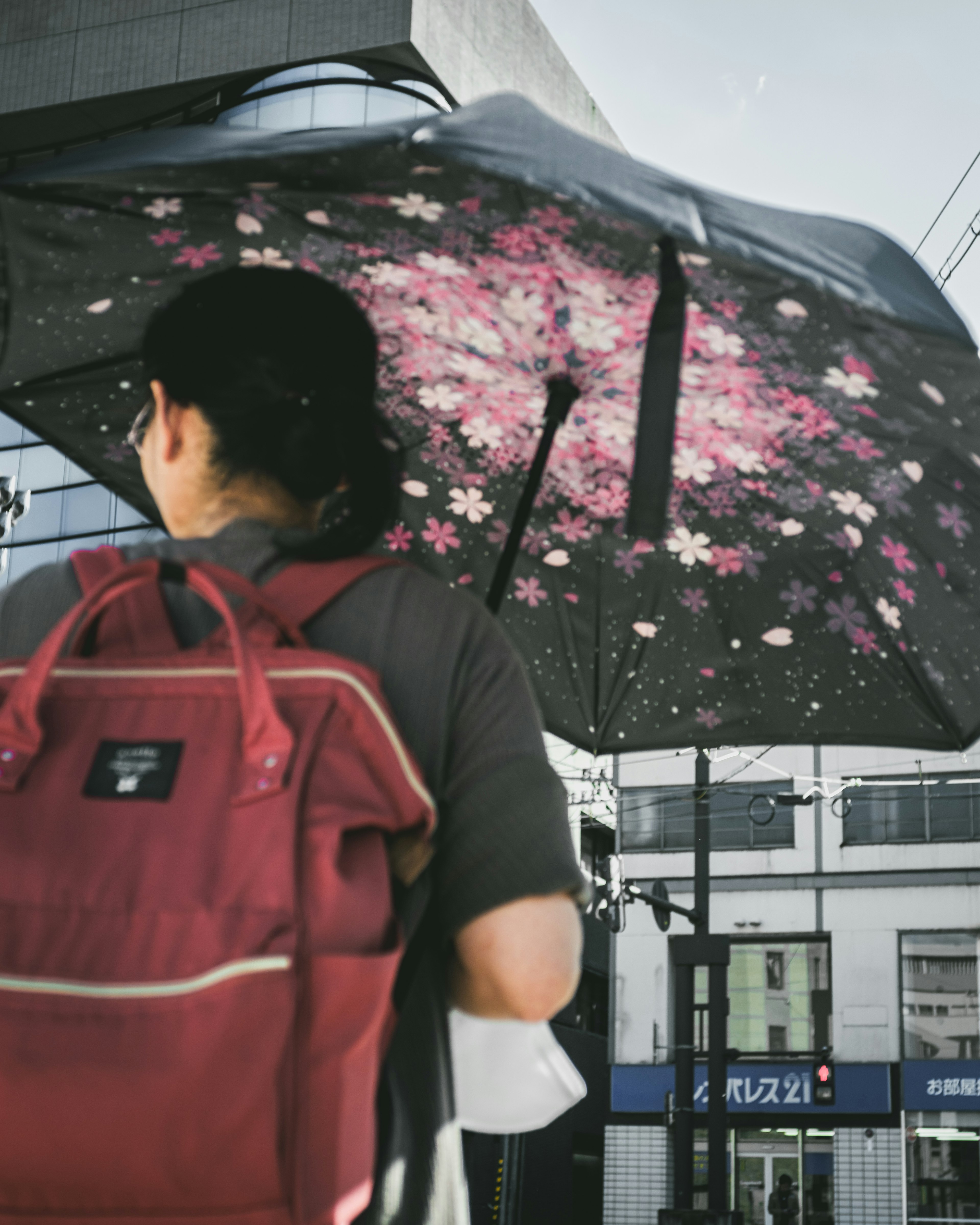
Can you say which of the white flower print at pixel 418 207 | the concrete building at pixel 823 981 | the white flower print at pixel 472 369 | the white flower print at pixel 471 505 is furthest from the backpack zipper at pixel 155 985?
the concrete building at pixel 823 981

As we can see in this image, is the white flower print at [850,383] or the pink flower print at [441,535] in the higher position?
the white flower print at [850,383]

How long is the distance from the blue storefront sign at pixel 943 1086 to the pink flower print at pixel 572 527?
24222 millimetres

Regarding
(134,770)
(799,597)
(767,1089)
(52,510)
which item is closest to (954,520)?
(799,597)

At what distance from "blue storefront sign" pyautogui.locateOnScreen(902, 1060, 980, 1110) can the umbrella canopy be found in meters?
→ 23.8

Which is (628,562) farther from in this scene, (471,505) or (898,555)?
(898,555)

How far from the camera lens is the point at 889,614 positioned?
115 inches

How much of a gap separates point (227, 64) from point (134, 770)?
935 inches

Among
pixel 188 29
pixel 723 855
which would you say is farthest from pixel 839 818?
pixel 188 29

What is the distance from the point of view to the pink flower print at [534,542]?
302cm

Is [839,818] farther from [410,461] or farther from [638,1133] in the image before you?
[410,461]

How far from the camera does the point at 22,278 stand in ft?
8.30

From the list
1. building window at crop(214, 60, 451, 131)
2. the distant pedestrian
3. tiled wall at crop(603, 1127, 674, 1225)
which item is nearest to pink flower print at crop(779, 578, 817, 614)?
building window at crop(214, 60, 451, 131)

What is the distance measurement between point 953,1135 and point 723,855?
6.70 m

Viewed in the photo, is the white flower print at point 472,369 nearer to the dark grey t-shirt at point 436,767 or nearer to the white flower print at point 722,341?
the white flower print at point 722,341
